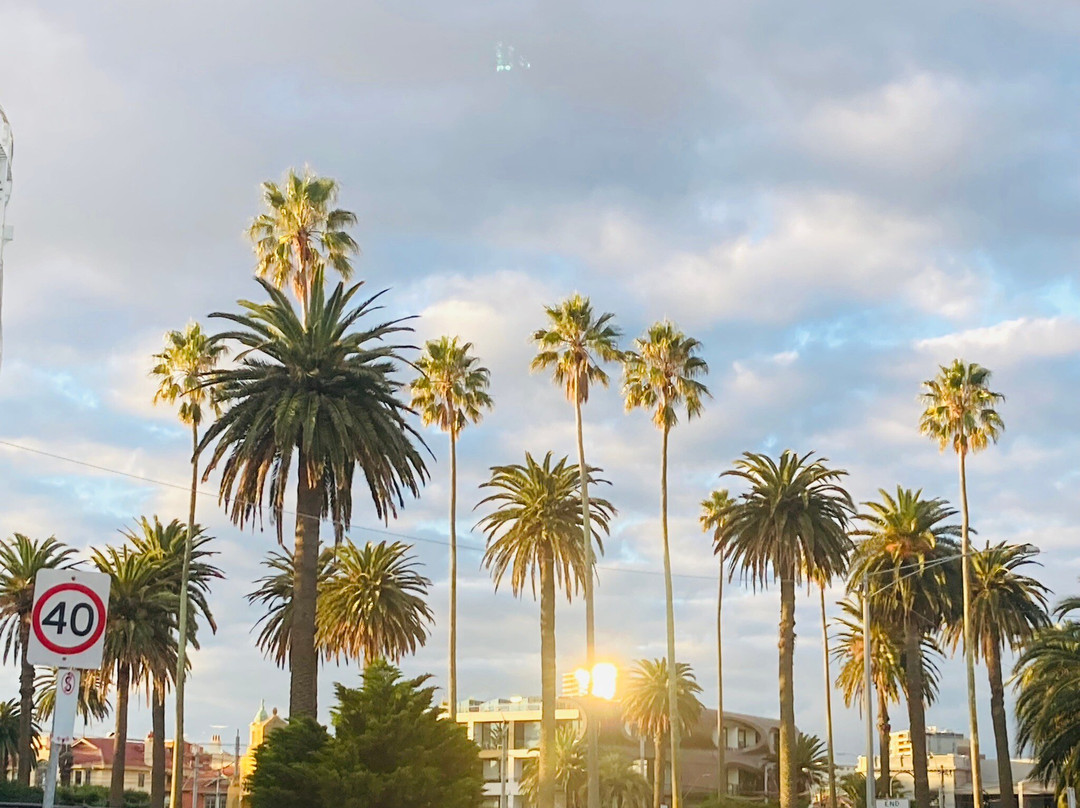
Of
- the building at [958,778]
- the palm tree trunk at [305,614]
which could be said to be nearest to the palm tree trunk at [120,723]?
the palm tree trunk at [305,614]

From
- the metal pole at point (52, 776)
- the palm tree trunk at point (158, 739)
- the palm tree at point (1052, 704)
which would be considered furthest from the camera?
the palm tree trunk at point (158, 739)

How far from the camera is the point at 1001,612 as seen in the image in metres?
75.1

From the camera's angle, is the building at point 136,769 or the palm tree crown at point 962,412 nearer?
the palm tree crown at point 962,412

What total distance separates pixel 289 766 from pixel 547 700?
32.7m

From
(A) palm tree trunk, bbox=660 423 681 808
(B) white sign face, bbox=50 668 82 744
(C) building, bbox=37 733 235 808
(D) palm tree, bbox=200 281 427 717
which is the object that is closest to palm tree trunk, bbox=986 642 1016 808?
(A) palm tree trunk, bbox=660 423 681 808

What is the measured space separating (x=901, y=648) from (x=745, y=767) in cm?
3380

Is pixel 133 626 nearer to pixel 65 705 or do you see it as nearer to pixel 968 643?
pixel 968 643

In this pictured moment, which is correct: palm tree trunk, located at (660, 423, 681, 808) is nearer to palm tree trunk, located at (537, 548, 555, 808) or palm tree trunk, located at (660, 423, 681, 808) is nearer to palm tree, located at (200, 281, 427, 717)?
palm tree trunk, located at (537, 548, 555, 808)

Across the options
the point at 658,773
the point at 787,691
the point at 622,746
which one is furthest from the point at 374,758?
the point at 622,746

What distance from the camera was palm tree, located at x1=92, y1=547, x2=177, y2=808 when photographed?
7075 centimetres

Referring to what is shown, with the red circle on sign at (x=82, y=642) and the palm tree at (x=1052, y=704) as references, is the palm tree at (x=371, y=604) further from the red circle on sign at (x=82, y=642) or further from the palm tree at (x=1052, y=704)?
the red circle on sign at (x=82, y=642)

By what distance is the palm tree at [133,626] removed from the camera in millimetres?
70750

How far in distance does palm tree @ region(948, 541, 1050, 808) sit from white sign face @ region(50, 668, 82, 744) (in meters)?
68.1

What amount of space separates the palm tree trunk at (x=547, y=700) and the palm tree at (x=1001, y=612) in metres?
23.9
